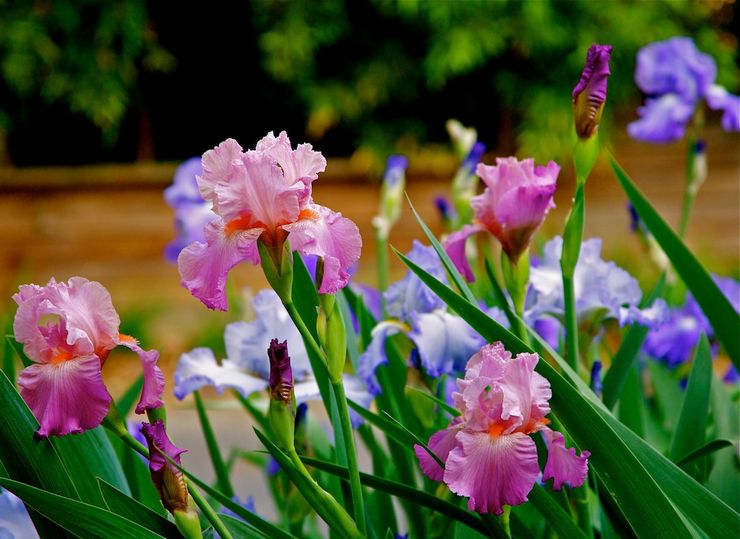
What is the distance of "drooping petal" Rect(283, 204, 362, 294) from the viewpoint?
36cm

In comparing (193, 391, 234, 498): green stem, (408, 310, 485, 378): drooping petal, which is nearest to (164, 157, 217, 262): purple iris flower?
(193, 391, 234, 498): green stem

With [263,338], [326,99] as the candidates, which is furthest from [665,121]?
[326,99]

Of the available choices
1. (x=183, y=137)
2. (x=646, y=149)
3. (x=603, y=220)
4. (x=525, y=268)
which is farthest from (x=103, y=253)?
(x=525, y=268)

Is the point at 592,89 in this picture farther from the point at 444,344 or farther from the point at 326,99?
the point at 326,99

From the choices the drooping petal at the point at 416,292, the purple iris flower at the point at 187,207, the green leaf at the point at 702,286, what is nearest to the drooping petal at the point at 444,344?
the drooping petal at the point at 416,292

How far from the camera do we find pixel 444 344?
520mm

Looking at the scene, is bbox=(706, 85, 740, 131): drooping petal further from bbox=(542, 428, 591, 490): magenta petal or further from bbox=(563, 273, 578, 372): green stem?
bbox=(542, 428, 591, 490): magenta petal

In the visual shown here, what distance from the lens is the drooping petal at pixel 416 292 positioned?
0.54 m

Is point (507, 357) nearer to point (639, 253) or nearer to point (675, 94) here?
point (675, 94)

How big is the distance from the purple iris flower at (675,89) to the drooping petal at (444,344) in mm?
591

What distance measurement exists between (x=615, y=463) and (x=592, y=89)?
0.19 meters

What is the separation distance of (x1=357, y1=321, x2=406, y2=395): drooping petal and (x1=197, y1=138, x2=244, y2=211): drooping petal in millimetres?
184

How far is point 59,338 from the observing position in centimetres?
36

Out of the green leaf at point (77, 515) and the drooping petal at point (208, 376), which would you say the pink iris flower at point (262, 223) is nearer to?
the green leaf at point (77, 515)
